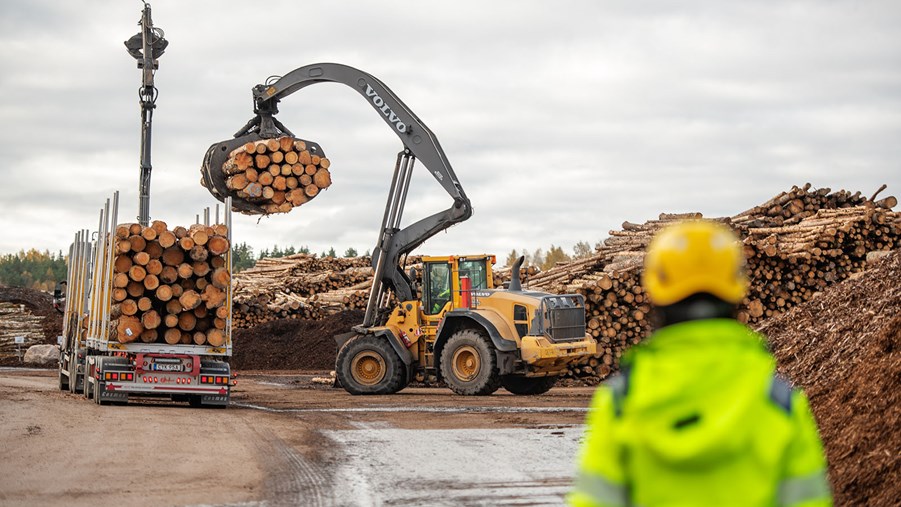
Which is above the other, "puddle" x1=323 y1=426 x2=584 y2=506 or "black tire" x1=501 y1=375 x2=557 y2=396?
"black tire" x1=501 y1=375 x2=557 y2=396

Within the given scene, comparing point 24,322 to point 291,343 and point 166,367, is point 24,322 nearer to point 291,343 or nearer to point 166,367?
point 291,343

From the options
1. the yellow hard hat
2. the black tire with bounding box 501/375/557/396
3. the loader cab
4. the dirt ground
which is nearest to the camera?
the yellow hard hat

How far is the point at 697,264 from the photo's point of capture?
8.48 ft

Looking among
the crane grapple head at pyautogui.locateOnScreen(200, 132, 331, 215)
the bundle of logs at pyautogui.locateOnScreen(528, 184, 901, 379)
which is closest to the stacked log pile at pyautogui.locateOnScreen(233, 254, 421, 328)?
the bundle of logs at pyautogui.locateOnScreen(528, 184, 901, 379)

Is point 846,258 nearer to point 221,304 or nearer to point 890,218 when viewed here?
point 890,218

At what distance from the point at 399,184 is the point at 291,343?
1328 centimetres

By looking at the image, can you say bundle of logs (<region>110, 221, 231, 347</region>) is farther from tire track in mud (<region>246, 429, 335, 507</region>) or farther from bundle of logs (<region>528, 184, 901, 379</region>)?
bundle of logs (<region>528, 184, 901, 379</region>)

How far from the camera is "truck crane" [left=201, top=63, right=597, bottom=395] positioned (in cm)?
1939

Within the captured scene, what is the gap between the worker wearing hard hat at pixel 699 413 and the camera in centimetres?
248

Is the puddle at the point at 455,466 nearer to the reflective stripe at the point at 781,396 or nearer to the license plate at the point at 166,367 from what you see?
the license plate at the point at 166,367

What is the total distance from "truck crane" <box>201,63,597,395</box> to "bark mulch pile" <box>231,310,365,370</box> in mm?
11143

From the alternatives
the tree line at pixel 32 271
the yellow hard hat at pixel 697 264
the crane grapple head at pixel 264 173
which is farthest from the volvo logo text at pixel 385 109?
the tree line at pixel 32 271

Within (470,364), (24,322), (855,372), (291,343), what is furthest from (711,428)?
(24,322)

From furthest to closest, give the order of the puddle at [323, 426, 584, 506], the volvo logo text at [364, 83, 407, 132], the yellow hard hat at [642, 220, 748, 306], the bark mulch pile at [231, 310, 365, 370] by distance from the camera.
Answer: the bark mulch pile at [231, 310, 365, 370] < the volvo logo text at [364, 83, 407, 132] < the puddle at [323, 426, 584, 506] < the yellow hard hat at [642, 220, 748, 306]
